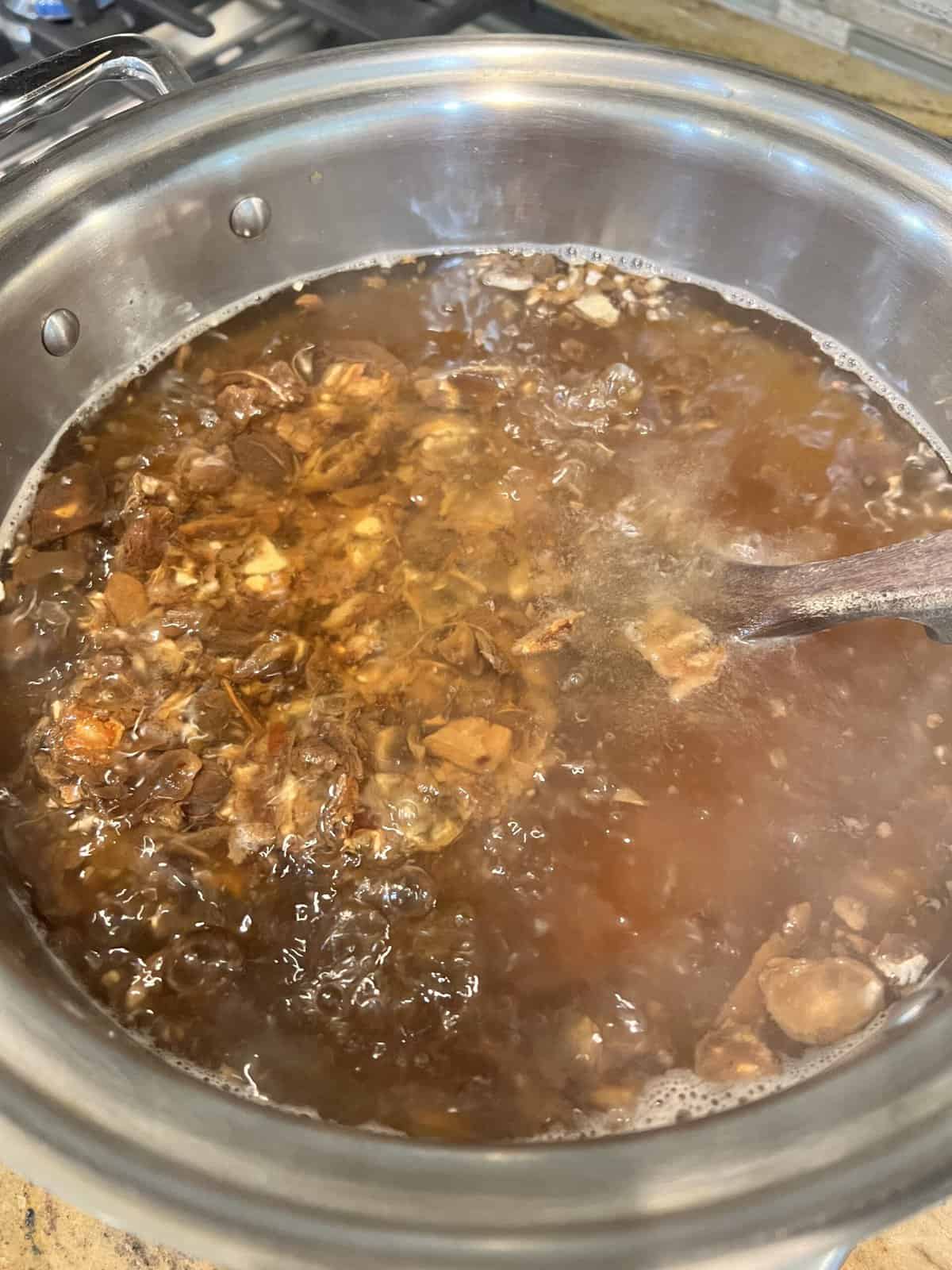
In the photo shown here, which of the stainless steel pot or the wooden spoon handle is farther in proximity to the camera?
the wooden spoon handle

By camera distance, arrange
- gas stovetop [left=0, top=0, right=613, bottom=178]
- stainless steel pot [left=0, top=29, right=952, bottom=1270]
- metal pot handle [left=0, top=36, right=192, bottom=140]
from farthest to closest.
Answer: gas stovetop [left=0, top=0, right=613, bottom=178] < metal pot handle [left=0, top=36, right=192, bottom=140] < stainless steel pot [left=0, top=29, right=952, bottom=1270]

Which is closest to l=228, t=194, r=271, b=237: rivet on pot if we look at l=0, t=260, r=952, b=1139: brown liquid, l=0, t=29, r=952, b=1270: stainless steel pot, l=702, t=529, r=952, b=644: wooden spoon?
l=0, t=29, r=952, b=1270: stainless steel pot

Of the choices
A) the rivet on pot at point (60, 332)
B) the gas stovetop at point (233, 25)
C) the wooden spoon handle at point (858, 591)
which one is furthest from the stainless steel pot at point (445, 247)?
the wooden spoon handle at point (858, 591)

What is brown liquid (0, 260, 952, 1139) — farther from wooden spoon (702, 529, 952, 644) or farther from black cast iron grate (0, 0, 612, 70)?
black cast iron grate (0, 0, 612, 70)

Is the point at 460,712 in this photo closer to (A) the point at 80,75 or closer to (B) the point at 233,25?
(A) the point at 80,75

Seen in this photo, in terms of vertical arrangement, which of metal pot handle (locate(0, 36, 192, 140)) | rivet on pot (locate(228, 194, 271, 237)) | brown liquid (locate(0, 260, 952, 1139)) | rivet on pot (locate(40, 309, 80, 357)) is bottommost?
brown liquid (locate(0, 260, 952, 1139))
